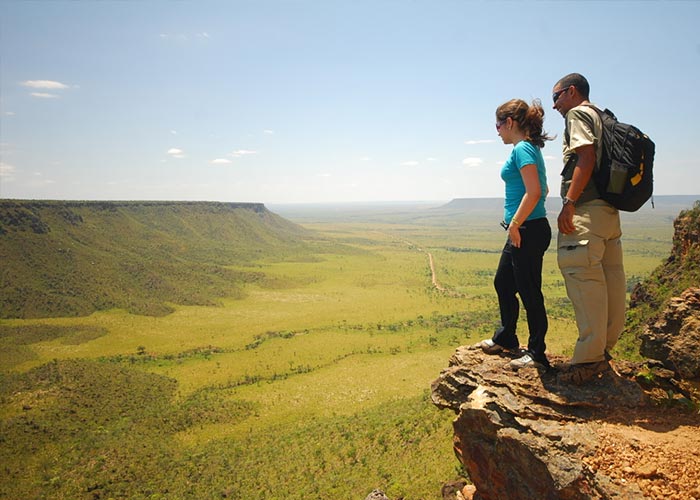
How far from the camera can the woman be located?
205 inches

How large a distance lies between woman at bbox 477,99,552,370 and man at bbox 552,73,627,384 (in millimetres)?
338

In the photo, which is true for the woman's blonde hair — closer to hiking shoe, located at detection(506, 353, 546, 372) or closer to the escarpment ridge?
hiking shoe, located at detection(506, 353, 546, 372)

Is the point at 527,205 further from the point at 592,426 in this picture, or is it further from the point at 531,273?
the point at 592,426

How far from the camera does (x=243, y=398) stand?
27734 mm

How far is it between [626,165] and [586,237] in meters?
0.94

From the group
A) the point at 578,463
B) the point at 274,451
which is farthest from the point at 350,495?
the point at 578,463

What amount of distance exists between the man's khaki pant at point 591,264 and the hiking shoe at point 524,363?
0.79 m

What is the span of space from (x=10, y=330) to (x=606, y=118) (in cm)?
5201

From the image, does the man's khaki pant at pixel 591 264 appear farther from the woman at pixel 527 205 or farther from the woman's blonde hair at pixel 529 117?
the woman's blonde hair at pixel 529 117

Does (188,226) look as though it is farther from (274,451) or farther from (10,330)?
(274,451)

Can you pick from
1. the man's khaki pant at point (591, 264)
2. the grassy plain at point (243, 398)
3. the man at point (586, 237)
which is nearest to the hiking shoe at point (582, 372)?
the man at point (586, 237)

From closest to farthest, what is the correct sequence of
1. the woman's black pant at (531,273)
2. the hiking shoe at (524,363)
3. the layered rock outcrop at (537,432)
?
the layered rock outcrop at (537,432), the woman's black pant at (531,273), the hiking shoe at (524,363)

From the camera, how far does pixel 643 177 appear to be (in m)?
4.66

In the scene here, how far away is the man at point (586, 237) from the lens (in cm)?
475
